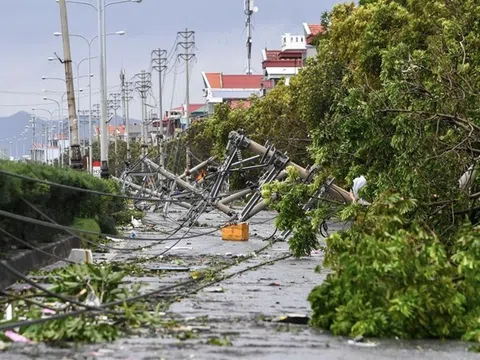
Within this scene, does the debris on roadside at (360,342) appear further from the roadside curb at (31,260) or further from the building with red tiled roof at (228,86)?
the building with red tiled roof at (228,86)

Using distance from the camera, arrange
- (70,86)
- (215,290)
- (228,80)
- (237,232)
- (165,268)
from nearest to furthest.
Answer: (215,290) → (165,268) → (237,232) → (70,86) → (228,80)

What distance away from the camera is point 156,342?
8.66 m

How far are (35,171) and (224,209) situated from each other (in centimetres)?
996

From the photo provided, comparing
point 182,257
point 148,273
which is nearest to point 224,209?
point 182,257

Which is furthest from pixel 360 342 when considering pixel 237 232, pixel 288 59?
pixel 288 59

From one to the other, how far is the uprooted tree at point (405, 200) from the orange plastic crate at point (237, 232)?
6.51m

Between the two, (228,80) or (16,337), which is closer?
(16,337)

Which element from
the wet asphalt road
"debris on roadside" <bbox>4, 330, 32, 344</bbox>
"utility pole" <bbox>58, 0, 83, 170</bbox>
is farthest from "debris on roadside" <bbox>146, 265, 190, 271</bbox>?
"utility pole" <bbox>58, 0, 83, 170</bbox>

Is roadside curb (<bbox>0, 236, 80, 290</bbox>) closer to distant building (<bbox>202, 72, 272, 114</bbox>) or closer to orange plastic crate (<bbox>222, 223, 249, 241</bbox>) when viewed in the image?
orange plastic crate (<bbox>222, 223, 249, 241</bbox>)

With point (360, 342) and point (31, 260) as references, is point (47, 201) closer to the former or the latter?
point (31, 260)

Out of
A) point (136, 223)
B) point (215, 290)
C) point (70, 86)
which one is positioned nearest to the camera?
point (215, 290)

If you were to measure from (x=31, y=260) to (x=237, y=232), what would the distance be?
10831 millimetres

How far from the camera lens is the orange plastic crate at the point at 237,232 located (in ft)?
84.8

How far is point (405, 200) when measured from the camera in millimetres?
10898
